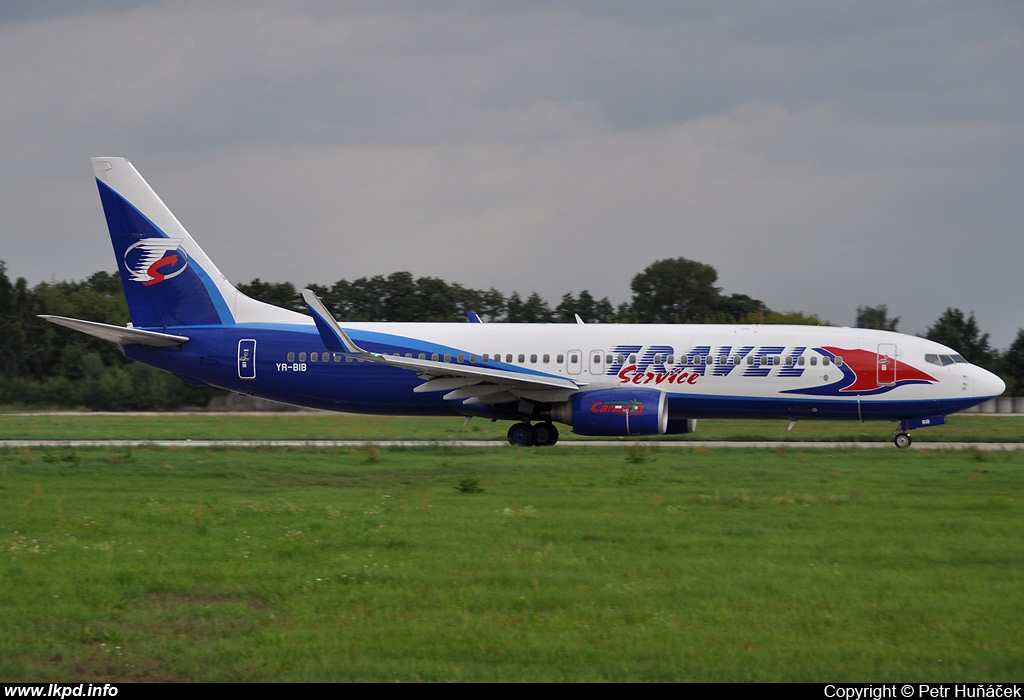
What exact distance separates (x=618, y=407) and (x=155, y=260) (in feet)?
44.3

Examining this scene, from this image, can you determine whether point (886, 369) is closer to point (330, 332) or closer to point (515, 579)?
point (330, 332)

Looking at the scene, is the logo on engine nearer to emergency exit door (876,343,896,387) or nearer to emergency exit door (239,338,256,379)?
emergency exit door (876,343,896,387)

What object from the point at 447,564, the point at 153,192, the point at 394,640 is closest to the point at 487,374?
the point at 153,192

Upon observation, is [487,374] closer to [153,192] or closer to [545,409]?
[545,409]

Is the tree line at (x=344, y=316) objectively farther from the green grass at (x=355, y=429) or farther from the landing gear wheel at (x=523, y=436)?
the landing gear wheel at (x=523, y=436)

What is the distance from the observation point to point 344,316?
2506 inches

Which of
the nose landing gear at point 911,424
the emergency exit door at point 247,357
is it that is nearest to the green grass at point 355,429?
the nose landing gear at point 911,424

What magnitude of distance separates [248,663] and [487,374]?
1795cm

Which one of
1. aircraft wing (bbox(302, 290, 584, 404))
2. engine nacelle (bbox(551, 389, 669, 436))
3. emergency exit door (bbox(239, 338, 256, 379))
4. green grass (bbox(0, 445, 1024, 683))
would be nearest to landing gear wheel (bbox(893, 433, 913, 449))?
engine nacelle (bbox(551, 389, 669, 436))

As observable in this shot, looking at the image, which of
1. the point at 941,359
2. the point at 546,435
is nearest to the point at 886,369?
the point at 941,359

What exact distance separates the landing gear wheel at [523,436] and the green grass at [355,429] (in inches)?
140

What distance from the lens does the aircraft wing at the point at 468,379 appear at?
25108 millimetres

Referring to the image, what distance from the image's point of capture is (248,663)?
26.2 ft

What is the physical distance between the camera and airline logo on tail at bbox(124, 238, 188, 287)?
2911 cm
